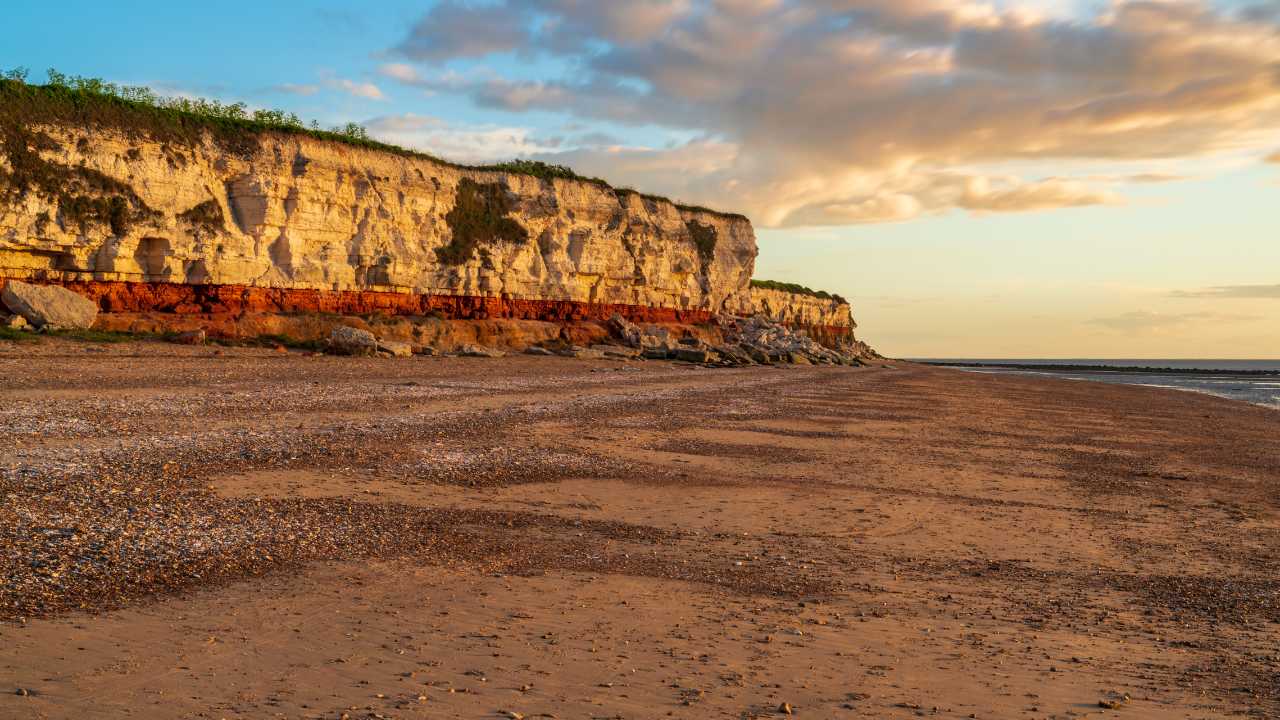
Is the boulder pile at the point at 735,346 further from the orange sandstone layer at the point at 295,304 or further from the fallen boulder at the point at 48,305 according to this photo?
the fallen boulder at the point at 48,305

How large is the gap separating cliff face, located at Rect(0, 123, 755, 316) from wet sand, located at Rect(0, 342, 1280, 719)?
14.6m

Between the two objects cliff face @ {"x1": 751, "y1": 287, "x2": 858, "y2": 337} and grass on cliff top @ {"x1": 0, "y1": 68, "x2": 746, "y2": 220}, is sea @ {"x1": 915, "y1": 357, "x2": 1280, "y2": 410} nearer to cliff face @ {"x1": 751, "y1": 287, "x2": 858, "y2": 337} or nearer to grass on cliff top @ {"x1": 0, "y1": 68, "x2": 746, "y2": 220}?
cliff face @ {"x1": 751, "y1": 287, "x2": 858, "y2": 337}

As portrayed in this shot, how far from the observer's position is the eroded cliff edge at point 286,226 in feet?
78.3

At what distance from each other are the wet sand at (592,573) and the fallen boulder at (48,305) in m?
11.4

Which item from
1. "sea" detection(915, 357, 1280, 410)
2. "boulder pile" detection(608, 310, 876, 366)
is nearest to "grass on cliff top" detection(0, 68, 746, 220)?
"boulder pile" detection(608, 310, 876, 366)

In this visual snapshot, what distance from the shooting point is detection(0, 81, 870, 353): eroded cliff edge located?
78.3 ft

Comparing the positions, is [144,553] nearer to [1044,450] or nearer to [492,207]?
[1044,450]

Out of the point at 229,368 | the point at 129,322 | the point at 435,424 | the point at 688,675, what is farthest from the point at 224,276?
the point at 688,675

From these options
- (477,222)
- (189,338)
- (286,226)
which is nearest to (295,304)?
(286,226)

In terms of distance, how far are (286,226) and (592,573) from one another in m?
28.3

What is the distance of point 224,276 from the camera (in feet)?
91.7

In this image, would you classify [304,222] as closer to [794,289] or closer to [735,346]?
[735,346]

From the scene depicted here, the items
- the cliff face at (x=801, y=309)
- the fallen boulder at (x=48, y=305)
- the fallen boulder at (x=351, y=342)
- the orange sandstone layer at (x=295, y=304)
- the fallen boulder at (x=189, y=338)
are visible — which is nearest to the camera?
the fallen boulder at (x=48, y=305)

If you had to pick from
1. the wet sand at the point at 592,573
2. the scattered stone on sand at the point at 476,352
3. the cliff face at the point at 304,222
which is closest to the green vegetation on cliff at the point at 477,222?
the cliff face at the point at 304,222
